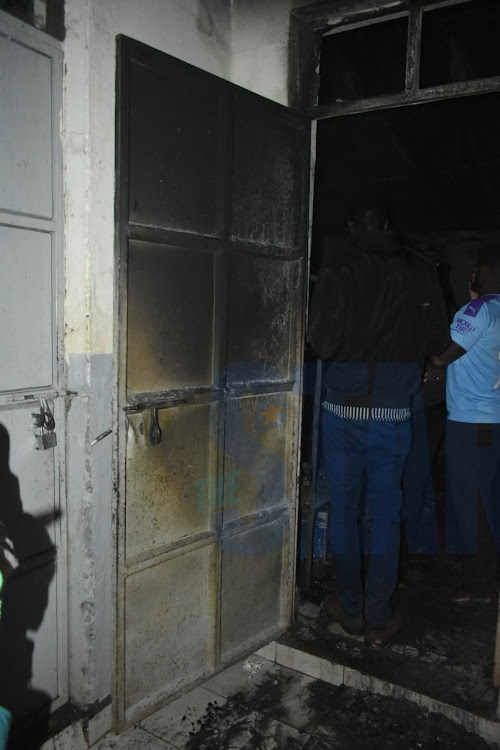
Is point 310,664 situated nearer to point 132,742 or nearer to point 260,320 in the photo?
point 132,742

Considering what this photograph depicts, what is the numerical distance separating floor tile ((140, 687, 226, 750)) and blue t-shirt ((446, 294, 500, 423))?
1.90 m

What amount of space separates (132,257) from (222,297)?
0.46 metres

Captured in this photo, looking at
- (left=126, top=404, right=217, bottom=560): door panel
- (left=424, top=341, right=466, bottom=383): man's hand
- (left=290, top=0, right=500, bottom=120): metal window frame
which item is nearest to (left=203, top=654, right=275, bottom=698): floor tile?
(left=126, top=404, right=217, bottom=560): door panel

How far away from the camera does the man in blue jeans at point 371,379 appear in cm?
258

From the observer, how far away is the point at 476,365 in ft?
9.71

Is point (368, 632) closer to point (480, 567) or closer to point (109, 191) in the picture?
point (480, 567)

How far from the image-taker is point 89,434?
2.08m

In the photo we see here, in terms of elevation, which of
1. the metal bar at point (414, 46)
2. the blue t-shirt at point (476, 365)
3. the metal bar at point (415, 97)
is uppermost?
the metal bar at point (414, 46)

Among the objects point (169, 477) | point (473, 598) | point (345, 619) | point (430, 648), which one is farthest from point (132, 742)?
point (473, 598)

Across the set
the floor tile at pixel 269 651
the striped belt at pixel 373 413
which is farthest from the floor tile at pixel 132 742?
the striped belt at pixel 373 413

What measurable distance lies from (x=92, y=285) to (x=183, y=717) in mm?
1816

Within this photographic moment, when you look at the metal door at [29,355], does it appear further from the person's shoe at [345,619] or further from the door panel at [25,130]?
the person's shoe at [345,619]

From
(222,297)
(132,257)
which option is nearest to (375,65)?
(222,297)

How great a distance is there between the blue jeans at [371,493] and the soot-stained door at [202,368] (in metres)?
0.25
